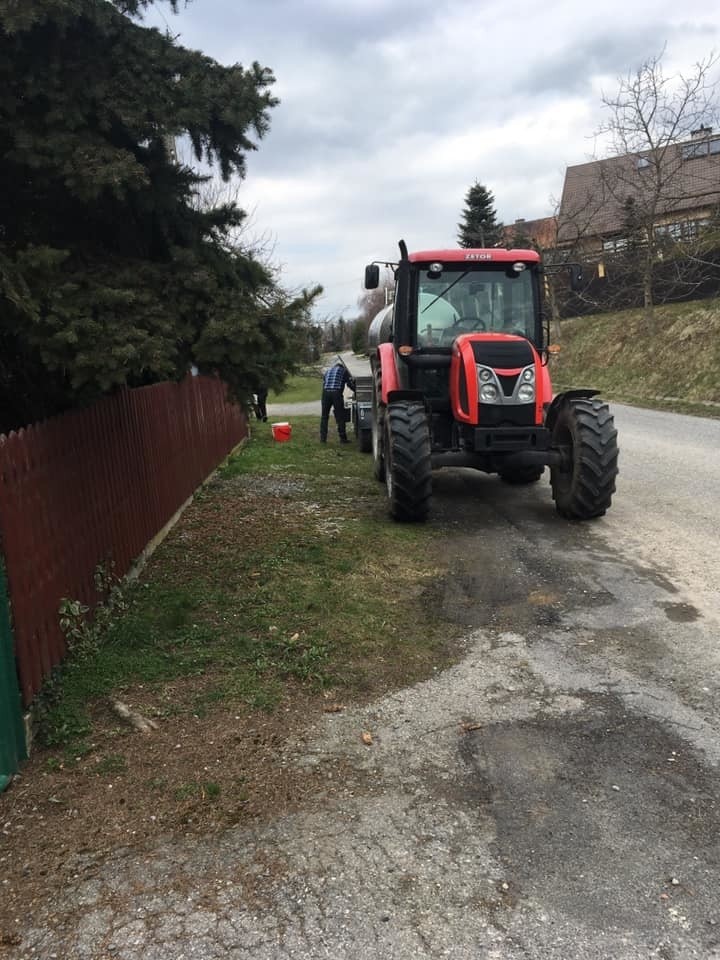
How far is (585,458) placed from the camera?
6.73m

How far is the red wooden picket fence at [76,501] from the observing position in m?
3.67

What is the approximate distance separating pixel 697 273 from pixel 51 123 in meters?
25.0

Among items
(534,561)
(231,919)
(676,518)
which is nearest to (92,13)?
(231,919)

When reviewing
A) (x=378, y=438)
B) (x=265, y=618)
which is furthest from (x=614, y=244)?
(x=265, y=618)

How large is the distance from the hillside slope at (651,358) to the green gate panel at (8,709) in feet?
52.5

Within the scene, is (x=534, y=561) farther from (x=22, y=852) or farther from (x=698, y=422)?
Result: (x=698, y=422)

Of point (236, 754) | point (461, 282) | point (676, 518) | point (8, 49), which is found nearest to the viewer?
point (236, 754)

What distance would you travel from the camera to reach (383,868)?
2600mm

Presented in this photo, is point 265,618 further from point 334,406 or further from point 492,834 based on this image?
point 334,406

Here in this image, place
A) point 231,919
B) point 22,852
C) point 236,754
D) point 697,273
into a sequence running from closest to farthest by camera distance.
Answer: point 231,919 → point 22,852 → point 236,754 → point 697,273

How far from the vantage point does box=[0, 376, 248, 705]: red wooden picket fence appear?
3.67m

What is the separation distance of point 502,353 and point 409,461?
1.40 metres

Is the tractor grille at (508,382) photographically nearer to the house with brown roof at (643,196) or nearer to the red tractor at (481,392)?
the red tractor at (481,392)

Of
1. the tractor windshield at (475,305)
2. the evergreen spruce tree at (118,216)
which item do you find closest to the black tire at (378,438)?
the tractor windshield at (475,305)
